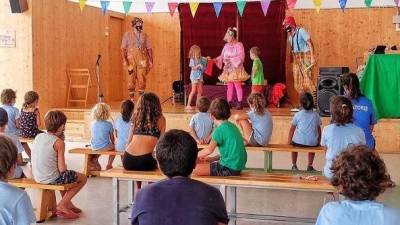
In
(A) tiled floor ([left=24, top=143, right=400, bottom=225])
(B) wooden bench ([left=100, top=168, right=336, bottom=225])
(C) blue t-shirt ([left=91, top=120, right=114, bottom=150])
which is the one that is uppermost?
(C) blue t-shirt ([left=91, top=120, right=114, bottom=150])

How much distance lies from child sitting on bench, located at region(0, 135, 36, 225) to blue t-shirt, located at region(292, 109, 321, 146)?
419 cm

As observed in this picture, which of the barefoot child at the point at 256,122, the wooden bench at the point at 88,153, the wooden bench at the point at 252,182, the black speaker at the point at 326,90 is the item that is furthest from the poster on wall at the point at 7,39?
the wooden bench at the point at 252,182

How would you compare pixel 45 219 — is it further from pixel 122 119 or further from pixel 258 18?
pixel 258 18

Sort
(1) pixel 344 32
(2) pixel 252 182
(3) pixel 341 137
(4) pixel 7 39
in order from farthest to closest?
(1) pixel 344 32 → (4) pixel 7 39 → (3) pixel 341 137 → (2) pixel 252 182

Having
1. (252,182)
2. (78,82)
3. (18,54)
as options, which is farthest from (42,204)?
(78,82)

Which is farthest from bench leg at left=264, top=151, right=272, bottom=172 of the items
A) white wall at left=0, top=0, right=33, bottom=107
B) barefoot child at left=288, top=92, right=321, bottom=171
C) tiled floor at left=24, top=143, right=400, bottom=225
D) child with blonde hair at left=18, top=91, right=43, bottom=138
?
white wall at left=0, top=0, right=33, bottom=107

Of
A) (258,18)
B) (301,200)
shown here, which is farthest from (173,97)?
(301,200)

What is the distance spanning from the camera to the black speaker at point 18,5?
9680 millimetres

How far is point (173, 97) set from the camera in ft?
39.7

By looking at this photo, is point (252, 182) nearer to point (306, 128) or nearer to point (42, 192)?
point (42, 192)

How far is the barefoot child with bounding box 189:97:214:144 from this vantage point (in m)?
6.02

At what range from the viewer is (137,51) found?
10438 mm

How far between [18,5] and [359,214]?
8.85 metres

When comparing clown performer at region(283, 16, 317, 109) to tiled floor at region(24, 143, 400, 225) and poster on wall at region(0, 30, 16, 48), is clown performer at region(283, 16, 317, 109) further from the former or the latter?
poster on wall at region(0, 30, 16, 48)
